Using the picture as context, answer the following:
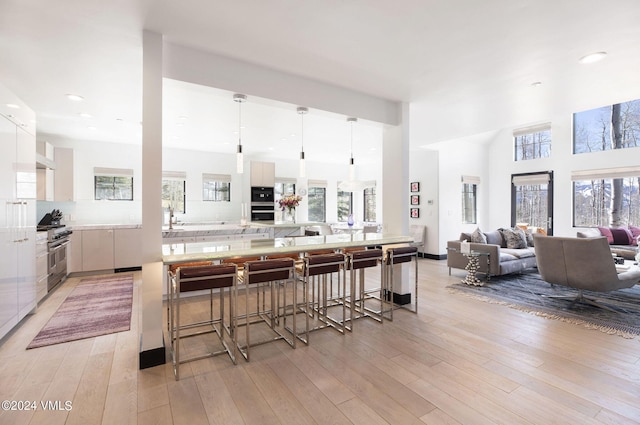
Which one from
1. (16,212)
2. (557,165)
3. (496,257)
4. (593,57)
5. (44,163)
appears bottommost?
(496,257)

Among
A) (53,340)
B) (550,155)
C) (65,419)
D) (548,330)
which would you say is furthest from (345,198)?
(65,419)

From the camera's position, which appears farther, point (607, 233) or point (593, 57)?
point (607, 233)

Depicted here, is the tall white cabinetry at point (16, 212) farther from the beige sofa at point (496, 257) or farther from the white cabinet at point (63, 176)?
the beige sofa at point (496, 257)

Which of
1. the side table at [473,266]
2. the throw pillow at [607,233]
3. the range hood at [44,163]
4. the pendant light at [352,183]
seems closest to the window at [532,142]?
the throw pillow at [607,233]

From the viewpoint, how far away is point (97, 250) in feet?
19.3

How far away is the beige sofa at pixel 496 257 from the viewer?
17.6 feet

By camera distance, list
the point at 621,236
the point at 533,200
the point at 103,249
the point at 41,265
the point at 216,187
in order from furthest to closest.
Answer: the point at 216,187 < the point at 533,200 < the point at 621,236 < the point at 103,249 < the point at 41,265

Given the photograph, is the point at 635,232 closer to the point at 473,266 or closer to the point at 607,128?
the point at 607,128

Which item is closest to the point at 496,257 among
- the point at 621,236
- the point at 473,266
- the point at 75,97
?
the point at 473,266

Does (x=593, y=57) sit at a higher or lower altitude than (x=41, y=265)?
higher

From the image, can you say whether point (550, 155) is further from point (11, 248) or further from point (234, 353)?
point (11, 248)

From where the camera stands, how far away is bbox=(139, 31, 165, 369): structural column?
8.39ft

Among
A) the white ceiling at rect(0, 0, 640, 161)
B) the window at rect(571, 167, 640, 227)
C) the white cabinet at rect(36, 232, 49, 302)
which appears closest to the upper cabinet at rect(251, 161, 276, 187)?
the white ceiling at rect(0, 0, 640, 161)

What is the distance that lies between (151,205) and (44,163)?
4.41 metres
